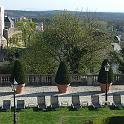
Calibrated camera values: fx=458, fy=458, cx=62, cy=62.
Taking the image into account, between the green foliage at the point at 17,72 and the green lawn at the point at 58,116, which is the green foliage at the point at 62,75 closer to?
the green foliage at the point at 17,72

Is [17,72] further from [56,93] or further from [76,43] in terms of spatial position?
[76,43]

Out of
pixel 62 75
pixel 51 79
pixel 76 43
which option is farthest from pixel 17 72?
pixel 76 43

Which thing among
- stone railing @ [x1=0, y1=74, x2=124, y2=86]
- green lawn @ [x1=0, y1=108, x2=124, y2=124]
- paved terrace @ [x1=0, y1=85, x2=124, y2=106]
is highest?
stone railing @ [x1=0, y1=74, x2=124, y2=86]

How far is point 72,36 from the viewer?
1834 inches

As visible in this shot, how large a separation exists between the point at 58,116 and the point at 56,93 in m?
6.40

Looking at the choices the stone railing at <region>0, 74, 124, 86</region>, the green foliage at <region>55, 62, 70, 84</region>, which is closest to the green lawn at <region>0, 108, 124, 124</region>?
the green foliage at <region>55, 62, 70, 84</region>

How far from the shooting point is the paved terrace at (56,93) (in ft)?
112

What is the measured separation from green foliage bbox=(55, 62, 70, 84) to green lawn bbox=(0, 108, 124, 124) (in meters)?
4.78

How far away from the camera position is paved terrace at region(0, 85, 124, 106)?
34.1 m

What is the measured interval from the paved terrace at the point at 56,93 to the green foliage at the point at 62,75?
102cm

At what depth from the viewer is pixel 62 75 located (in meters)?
35.6

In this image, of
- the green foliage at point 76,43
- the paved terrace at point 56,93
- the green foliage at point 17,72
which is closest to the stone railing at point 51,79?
the paved terrace at point 56,93

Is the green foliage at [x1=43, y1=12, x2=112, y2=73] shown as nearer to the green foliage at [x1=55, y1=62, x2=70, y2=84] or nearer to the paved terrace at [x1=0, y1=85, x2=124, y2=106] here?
the paved terrace at [x1=0, y1=85, x2=124, y2=106]

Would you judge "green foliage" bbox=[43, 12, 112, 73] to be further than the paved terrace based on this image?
Yes
